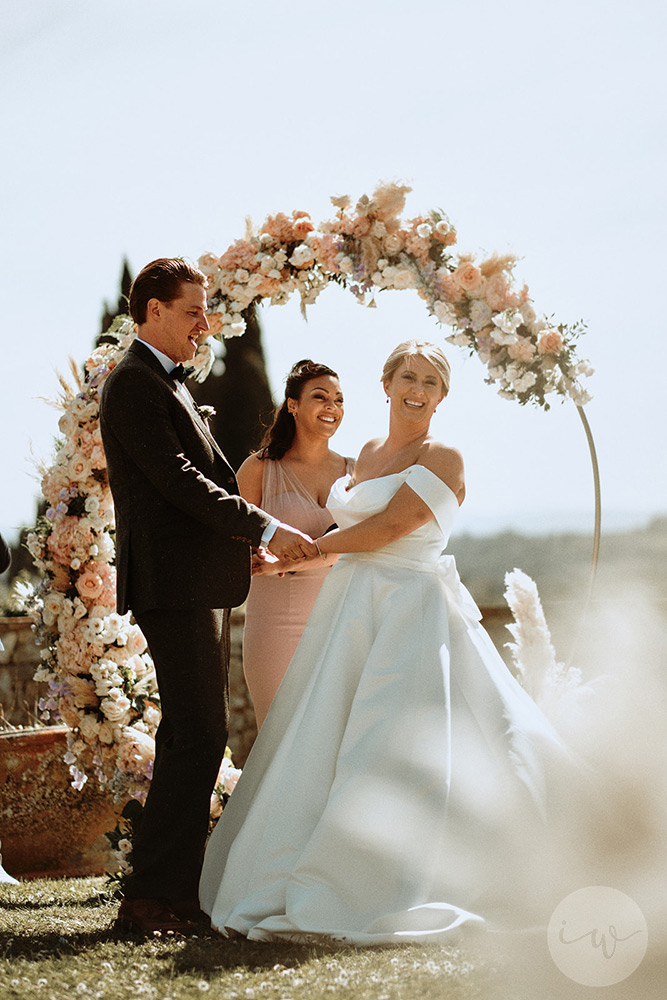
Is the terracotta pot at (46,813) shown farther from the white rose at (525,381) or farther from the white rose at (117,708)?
the white rose at (525,381)

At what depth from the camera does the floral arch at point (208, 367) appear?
551 cm

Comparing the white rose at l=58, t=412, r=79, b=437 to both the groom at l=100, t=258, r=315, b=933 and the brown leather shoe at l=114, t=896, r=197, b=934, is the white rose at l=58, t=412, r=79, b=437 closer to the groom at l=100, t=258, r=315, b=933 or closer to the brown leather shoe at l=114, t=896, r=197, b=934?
the groom at l=100, t=258, r=315, b=933

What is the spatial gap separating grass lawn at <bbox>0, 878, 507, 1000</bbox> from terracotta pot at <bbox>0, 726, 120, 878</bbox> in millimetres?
2412

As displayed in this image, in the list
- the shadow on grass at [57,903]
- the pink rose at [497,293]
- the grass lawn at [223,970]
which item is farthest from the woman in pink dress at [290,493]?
the grass lawn at [223,970]

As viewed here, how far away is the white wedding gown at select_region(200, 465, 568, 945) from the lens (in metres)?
3.85

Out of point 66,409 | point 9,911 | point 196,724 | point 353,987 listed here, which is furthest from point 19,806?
point 353,987

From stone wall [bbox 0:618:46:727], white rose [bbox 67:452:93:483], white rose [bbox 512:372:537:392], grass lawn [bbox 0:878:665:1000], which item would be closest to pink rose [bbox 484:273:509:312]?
white rose [bbox 512:372:537:392]

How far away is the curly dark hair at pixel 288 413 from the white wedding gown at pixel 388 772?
927 millimetres

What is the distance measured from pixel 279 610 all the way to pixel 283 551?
893 mm

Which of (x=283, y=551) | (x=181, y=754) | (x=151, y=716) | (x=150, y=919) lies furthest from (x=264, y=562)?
(x=150, y=919)

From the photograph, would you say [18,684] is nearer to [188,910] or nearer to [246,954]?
[188,910]

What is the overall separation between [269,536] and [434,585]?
2.56 ft

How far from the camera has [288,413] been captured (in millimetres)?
5582

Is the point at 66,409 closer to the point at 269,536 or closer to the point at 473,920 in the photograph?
the point at 269,536
